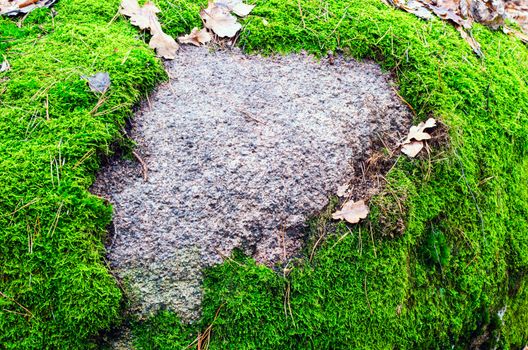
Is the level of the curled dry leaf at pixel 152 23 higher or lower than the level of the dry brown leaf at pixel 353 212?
higher

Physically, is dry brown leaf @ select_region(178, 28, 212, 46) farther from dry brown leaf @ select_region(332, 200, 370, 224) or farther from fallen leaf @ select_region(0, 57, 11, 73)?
dry brown leaf @ select_region(332, 200, 370, 224)

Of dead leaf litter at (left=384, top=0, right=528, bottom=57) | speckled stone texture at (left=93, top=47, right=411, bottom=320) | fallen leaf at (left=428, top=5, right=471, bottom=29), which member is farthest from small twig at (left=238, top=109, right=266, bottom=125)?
fallen leaf at (left=428, top=5, right=471, bottom=29)

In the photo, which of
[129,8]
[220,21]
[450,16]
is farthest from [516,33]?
[129,8]

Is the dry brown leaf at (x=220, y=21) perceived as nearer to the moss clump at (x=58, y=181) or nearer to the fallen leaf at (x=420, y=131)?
the moss clump at (x=58, y=181)

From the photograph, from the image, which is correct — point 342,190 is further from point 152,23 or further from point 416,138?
point 152,23

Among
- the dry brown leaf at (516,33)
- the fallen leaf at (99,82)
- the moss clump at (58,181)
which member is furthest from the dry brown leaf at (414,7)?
the fallen leaf at (99,82)

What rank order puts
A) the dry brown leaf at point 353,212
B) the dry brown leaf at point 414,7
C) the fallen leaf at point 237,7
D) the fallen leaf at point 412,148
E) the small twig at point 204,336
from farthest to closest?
the dry brown leaf at point 414,7 < the fallen leaf at point 237,7 < the fallen leaf at point 412,148 < the dry brown leaf at point 353,212 < the small twig at point 204,336
